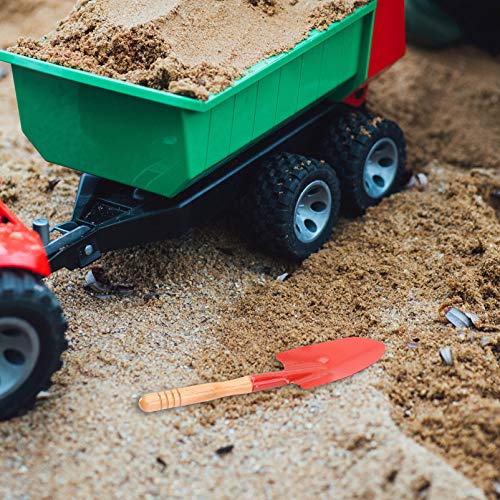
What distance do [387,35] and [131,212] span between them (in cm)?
151

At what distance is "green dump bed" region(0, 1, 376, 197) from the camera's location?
2.51m

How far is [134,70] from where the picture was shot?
2.62m

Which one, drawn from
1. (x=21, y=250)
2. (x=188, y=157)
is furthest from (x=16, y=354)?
(x=188, y=157)

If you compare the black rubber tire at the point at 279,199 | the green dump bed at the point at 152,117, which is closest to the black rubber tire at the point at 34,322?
the green dump bed at the point at 152,117

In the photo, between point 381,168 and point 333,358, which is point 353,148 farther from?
point 333,358

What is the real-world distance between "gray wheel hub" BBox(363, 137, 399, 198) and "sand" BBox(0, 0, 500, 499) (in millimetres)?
111

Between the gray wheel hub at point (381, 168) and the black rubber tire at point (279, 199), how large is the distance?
1.56 feet

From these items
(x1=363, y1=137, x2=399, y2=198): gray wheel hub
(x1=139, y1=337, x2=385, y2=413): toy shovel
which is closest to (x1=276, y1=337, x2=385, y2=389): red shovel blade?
(x1=139, y1=337, x2=385, y2=413): toy shovel

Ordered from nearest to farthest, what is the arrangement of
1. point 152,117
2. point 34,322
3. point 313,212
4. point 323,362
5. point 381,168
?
point 34,322
point 152,117
point 323,362
point 313,212
point 381,168

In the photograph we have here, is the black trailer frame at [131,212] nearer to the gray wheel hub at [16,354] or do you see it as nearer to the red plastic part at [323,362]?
the gray wheel hub at [16,354]

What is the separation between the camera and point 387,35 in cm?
340

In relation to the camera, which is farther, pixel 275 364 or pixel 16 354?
pixel 275 364

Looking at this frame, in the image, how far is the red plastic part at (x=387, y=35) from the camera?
3.30 m

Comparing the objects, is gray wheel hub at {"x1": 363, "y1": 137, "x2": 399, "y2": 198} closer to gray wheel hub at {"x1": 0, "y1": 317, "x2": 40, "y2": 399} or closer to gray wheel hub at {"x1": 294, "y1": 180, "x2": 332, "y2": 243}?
gray wheel hub at {"x1": 294, "y1": 180, "x2": 332, "y2": 243}
